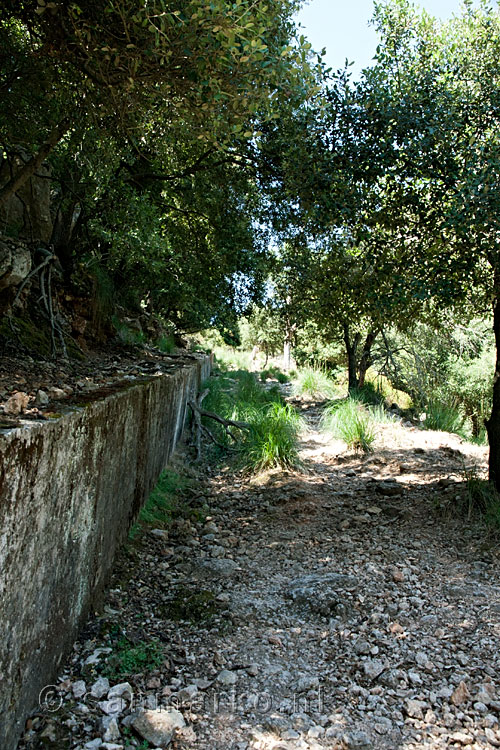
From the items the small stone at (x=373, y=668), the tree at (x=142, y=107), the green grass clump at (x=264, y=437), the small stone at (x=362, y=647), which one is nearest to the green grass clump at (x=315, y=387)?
the green grass clump at (x=264, y=437)

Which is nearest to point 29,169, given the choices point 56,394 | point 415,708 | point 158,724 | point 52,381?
point 52,381

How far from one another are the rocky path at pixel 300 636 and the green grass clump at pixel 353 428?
2.03m

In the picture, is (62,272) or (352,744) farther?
(62,272)

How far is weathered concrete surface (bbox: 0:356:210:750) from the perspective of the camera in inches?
73.5

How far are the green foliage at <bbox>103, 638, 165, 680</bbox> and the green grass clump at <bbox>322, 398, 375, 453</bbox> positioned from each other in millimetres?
4885

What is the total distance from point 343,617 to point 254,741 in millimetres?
1136

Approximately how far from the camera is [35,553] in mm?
2078

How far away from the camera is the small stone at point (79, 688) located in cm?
233

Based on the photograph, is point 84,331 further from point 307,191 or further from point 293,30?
point 293,30

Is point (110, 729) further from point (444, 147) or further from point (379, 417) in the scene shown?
point (379, 417)

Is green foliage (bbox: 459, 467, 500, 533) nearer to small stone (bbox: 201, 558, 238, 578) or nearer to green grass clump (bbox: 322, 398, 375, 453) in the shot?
small stone (bbox: 201, 558, 238, 578)

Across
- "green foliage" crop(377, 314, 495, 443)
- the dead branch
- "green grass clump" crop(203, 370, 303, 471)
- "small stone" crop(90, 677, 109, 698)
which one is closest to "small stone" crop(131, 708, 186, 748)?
"small stone" crop(90, 677, 109, 698)

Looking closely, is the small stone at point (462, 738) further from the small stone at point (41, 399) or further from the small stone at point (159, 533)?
the small stone at point (159, 533)

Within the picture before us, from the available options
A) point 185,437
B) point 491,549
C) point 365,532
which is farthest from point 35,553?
point 185,437
